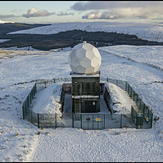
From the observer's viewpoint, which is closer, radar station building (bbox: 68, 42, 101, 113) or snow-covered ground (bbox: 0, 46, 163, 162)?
snow-covered ground (bbox: 0, 46, 163, 162)

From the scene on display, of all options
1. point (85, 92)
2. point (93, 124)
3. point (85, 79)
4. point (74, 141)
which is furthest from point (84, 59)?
point (74, 141)

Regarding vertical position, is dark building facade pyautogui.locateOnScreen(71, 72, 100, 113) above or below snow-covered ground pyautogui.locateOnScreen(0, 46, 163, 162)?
above

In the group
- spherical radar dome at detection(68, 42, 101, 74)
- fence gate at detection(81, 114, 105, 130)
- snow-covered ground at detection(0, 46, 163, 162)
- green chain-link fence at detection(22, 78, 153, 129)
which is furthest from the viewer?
spherical radar dome at detection(68, 42, 101, 74)

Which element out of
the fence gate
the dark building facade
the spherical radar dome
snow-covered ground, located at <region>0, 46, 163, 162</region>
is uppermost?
the spherical radar dome

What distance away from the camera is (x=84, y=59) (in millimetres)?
20750

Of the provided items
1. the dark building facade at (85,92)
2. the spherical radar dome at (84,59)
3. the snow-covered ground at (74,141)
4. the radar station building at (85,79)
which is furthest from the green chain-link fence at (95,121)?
the spherical radar dome at (84,59)

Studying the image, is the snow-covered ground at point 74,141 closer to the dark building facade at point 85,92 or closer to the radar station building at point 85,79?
the dark building facade at point 85,92

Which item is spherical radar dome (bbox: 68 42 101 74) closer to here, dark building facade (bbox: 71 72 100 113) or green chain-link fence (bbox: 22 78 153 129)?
dark building facade (bbox: 71 72 100 113)

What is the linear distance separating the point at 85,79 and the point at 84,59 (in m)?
2.27

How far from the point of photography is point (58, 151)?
14.6 meters

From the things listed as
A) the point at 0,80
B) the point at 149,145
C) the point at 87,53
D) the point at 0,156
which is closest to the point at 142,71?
the point at 87,53

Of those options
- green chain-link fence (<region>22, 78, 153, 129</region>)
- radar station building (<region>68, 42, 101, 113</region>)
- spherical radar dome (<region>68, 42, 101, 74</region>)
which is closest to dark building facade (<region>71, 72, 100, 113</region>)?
radar station building (<region>68, 42, 101, 113</region>)

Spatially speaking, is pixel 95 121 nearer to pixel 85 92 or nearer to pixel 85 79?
pixel 85 92

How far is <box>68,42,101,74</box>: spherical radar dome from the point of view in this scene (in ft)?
68.2
